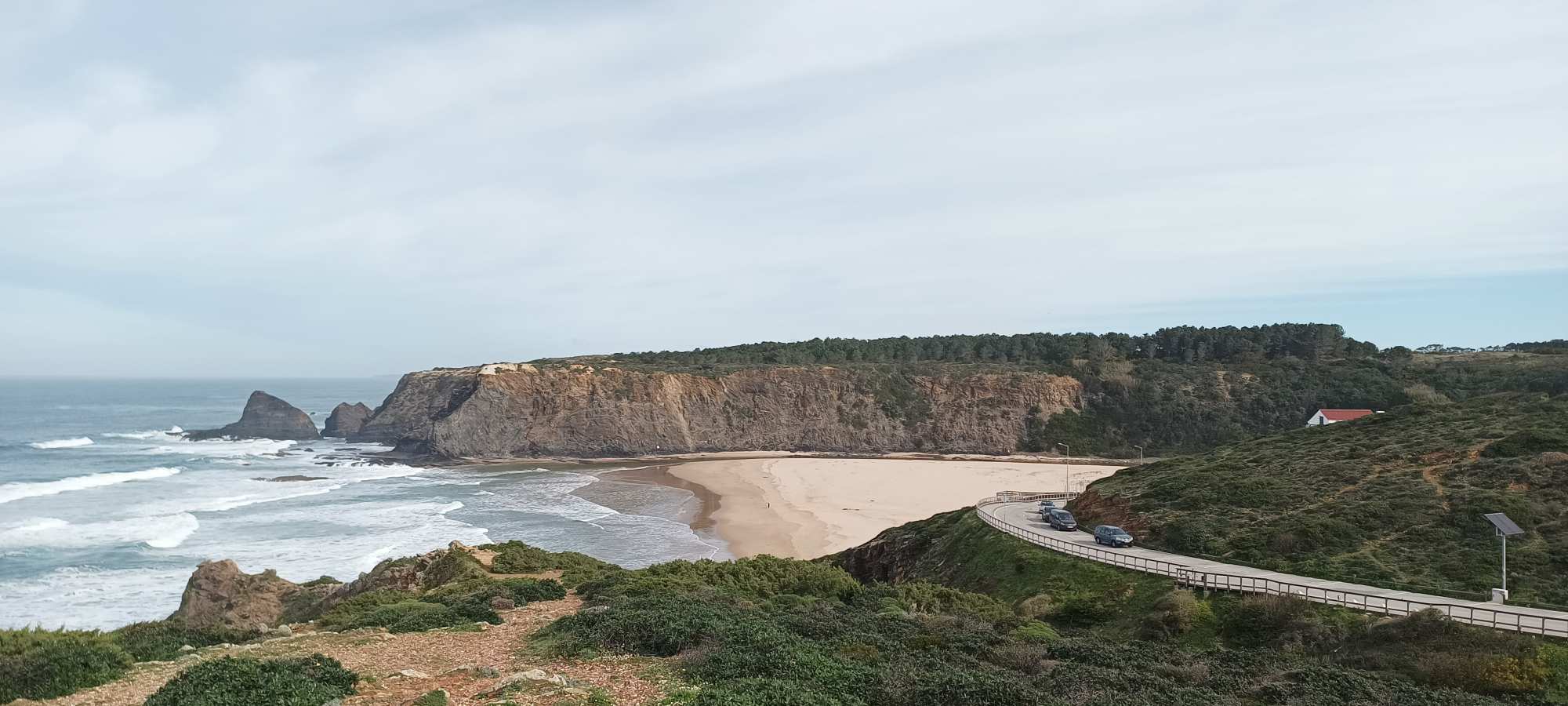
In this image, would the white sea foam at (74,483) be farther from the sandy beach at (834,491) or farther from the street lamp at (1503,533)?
the street lamp at (1503,533)

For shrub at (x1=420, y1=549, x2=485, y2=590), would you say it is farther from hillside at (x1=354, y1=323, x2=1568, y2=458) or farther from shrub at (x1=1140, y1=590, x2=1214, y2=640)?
hillside at (x1=354, y1=323, x2=1568, y2=458)

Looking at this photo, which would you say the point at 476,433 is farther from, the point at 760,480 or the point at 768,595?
the point at 768,595

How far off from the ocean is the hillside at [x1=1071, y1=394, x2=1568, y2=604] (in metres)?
20.7

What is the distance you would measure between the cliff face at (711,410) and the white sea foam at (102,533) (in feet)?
115

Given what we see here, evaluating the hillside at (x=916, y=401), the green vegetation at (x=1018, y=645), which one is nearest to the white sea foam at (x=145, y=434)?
the hillside at (x=916, y=401)

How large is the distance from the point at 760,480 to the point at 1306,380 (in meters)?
60.1

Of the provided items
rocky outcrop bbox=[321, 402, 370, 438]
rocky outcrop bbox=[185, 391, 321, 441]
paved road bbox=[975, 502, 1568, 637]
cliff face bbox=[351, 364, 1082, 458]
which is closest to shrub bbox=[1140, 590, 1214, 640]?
paved road bbox=[975, 502, 1568, 637]

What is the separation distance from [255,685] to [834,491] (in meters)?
54.7

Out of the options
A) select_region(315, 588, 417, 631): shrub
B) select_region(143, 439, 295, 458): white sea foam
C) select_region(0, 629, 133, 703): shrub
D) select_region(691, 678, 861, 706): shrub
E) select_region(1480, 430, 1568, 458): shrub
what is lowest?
select_region(143, 439, 295, 458): white sea foam

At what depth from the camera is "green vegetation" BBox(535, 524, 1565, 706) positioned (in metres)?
10.6

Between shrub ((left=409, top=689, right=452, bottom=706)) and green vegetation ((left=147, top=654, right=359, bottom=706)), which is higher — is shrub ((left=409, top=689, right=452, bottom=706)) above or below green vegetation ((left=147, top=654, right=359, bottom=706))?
below

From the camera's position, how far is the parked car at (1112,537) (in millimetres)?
27438

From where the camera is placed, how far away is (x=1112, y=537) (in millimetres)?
27641

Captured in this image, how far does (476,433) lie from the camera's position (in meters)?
82.1
